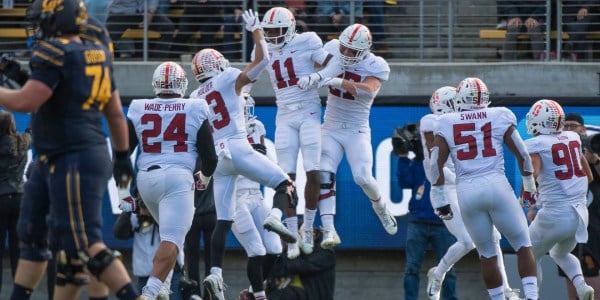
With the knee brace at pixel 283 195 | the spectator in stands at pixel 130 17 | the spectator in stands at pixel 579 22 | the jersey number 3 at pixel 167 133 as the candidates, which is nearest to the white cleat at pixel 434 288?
the knee brace at pixel 283 195

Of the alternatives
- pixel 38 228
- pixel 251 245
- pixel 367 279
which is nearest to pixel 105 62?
pixel 38 228

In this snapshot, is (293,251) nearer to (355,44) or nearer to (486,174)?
(355,44)

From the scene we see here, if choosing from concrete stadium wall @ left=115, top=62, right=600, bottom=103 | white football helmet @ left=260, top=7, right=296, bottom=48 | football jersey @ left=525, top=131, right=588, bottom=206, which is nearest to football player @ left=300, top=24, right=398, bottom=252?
white football helmet @ left=260, top=7, right=296, bottom=48

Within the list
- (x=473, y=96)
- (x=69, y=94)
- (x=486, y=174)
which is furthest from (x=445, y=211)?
(x=69, y=94)

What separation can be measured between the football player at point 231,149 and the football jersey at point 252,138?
654mm

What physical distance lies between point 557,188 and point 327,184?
7.57ft

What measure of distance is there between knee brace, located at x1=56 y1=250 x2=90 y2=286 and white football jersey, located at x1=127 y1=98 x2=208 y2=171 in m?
2.79

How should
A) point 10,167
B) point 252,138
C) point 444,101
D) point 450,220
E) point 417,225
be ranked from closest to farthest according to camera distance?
point 10,167
point 252,138
point 450,220
point 444,101
point 417,225

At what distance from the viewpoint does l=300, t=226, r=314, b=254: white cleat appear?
13109 mm

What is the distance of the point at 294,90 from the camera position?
1278 cm

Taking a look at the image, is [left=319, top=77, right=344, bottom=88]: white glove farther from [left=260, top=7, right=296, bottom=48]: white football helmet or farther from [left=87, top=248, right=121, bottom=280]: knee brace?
[left=87, top=248, right=121, bottom=280]: knee brace

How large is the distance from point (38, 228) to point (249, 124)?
496 centimetres

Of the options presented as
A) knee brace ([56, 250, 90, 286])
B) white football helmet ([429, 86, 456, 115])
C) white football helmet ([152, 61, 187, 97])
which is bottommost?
knee brace ([56, 250, 90, 286])

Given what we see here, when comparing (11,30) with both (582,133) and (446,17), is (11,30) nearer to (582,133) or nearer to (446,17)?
(446,17)
